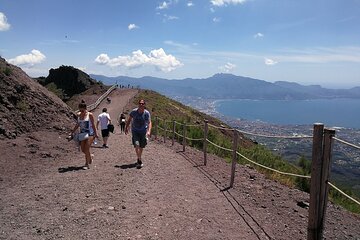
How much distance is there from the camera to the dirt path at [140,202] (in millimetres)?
6469

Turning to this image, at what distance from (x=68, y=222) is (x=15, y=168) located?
4507mm

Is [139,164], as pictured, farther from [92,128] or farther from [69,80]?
[69,80]

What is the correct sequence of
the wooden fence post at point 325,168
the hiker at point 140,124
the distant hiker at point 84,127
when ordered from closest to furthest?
the wooden fence post at point 325,168 → the distant hiker at point 84,127 → the hiker at point 140,124

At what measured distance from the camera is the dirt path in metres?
6.47

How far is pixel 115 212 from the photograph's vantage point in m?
7.16

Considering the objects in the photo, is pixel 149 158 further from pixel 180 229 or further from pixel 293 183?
pixel 180 229

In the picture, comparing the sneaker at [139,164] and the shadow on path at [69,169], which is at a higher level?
the sneaker at [139,164]

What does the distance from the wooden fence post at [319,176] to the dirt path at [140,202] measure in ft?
3.41

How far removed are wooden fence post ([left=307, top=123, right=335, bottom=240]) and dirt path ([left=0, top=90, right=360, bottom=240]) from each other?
1.04 m

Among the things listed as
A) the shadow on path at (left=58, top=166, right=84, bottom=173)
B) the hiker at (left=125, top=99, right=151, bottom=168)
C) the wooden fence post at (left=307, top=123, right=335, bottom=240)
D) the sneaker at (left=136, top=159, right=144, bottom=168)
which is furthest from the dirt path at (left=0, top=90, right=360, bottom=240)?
the wooden fence post at (left=307, top=123, right=335, bottom=240)

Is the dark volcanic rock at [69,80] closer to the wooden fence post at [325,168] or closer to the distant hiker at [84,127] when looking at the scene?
the distant hiker at [84,127]

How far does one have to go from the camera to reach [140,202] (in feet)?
25.6

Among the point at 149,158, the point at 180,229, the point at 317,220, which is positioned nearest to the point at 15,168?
the point at 149,158

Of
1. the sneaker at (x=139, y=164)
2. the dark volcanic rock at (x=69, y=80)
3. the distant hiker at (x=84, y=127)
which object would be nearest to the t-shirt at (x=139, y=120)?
the sneaker at (x=139, y=164)
